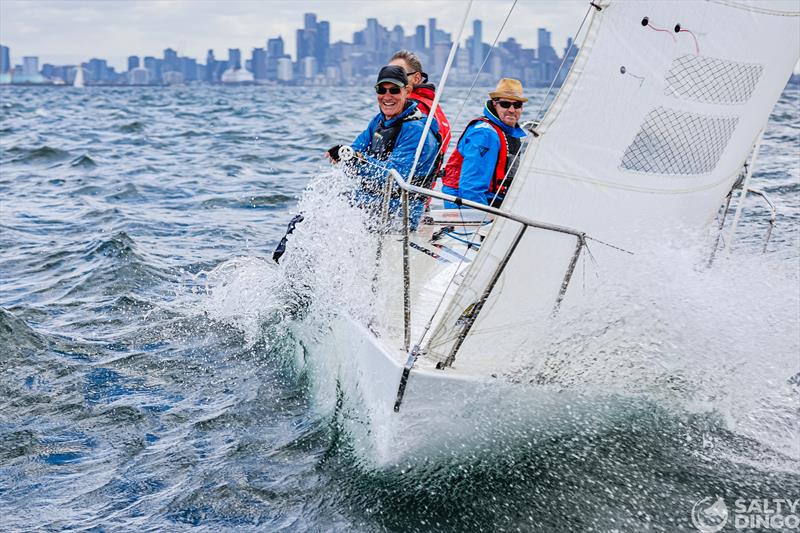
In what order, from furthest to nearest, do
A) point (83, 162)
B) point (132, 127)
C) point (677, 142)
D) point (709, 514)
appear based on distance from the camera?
1. point (132, 127)
2. point (83, 162)
3. point (677, 142)
4. point (709, 514)

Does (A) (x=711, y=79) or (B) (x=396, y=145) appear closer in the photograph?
(A) (x=711, y=79)

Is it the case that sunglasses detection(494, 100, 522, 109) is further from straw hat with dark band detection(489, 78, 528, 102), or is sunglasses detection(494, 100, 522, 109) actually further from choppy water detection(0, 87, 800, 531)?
choppy water detection(0, 87, 800, 531)

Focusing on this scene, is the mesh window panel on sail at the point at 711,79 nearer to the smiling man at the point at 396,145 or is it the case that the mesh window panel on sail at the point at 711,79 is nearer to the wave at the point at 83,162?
the smiling man at the point at 396,145

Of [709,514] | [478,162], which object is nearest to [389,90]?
[478,162]

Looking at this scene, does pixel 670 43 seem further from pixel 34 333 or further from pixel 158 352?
pixel 34 333

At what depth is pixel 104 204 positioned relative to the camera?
10.7 m

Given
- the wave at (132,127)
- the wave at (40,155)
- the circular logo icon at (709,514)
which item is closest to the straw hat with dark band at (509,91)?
the circular logo icon at (709,514)

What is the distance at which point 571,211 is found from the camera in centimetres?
389

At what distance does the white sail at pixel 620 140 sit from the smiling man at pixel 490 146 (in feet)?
4.13

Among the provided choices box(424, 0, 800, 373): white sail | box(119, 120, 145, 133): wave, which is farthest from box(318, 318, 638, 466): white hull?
box(119, 120, 145, 133): wave

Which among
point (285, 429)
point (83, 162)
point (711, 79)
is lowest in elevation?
point (285, 429)
